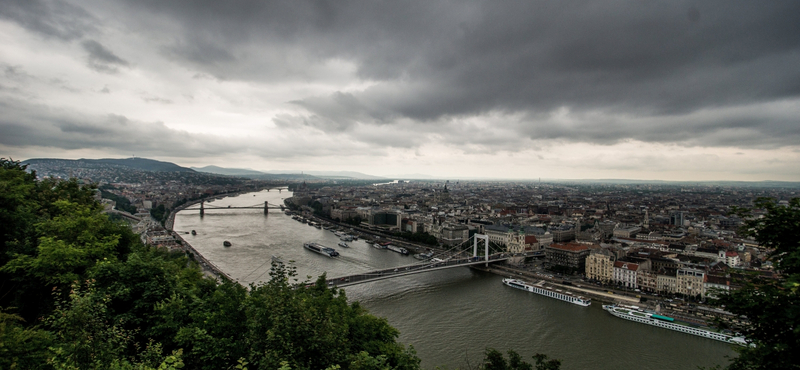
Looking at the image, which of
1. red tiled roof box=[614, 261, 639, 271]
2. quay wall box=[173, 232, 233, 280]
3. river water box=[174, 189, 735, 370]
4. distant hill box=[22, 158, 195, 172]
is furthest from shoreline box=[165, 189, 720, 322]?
distant hill box=[22, 158, 195, 172]

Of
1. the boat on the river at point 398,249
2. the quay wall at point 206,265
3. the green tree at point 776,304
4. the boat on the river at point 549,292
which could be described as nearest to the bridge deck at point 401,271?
the boat on the river at point 549,292

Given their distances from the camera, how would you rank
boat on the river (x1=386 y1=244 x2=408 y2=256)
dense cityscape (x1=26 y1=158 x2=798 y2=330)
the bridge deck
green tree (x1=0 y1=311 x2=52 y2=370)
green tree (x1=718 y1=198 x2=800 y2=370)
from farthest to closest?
boat on the river (x1=386 y1=244 x2=408 y2=256) < dense cityscape (x1=26 y1=158 x2=798 y2=330) < the bridge deck < green tree (x1=718 y1=198 x2=800 y2=370) < green tree (x1=0 y1=311 x2=52 y2=370)

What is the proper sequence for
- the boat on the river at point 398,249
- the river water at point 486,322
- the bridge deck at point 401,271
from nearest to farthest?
the river water at point 486,322 < the bridge deck at point 401,271 < the boat on the river at point 398,249

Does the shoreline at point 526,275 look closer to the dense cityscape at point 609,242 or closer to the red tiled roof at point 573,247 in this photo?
the dense cityscape at point 609,242

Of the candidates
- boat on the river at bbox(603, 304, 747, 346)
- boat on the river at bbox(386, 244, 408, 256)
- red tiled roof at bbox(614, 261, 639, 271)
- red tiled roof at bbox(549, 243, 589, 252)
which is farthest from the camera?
boat on the river at bbox(386, 244, 408, 256)

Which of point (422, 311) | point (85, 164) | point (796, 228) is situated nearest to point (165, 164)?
point (85, 164)

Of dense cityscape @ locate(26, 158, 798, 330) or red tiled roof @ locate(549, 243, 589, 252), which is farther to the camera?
red tiled roof @ locate(549, 243, 589, 252)

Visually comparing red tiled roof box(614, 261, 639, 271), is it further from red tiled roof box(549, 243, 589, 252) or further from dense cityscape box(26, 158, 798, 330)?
red tiled roof box(549, 243, 589, 252)

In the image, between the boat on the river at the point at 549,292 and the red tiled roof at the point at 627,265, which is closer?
the boat on the river at the point at 549,292
